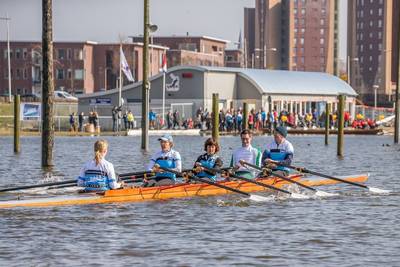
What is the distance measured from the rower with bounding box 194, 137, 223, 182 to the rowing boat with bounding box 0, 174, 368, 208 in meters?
0.38

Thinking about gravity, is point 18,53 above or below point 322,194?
above

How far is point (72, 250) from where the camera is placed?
1662 centimetres

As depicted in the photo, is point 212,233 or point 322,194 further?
point 322,194

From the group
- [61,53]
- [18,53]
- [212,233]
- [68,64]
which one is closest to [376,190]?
[212,233]

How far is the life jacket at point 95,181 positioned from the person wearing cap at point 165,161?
1.77 m

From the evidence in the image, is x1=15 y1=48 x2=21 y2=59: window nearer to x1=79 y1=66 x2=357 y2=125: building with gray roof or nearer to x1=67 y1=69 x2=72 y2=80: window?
x1=67 y1=69 x2=72 y2=80: window

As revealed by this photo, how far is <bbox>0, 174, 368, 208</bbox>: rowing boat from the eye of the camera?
68.7ft

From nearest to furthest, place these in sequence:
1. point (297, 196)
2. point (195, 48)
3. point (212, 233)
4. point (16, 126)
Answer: point (212, 233), point (297, 196), point (16, 126), point (195, 48)

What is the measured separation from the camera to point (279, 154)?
26.3 meters

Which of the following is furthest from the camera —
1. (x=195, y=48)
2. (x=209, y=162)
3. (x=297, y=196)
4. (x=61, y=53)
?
(x=195, y=48)

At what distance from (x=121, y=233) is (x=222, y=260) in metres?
3.20

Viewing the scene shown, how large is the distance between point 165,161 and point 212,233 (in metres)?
5.07

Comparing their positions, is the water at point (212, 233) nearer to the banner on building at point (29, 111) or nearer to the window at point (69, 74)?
the banner on building at point (29, 111)

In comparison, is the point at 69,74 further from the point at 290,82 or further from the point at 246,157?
the point at 246,157
